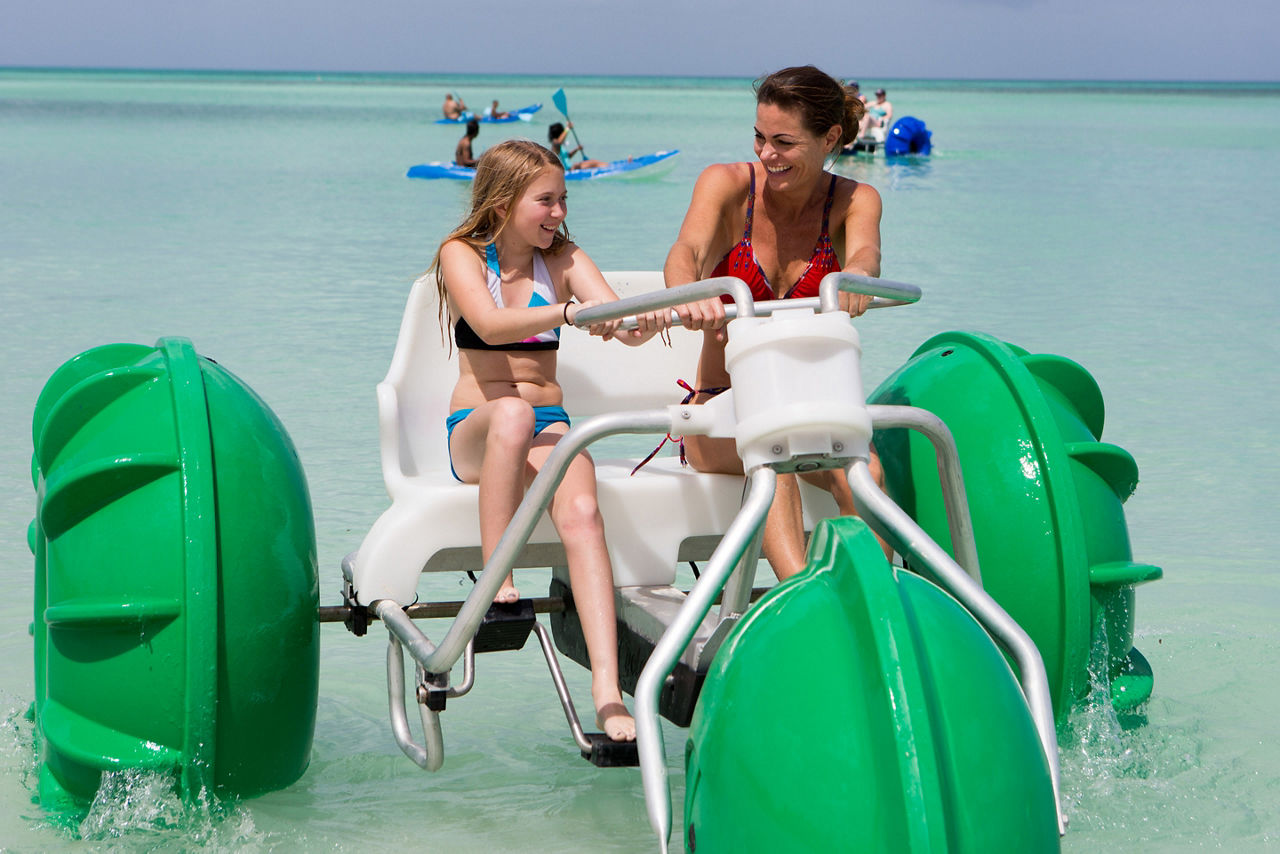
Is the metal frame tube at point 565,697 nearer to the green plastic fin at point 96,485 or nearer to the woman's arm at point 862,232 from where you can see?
the green plastic fin at point 96,485

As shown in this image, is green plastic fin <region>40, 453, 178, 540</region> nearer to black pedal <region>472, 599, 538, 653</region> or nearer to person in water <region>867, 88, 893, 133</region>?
black pedal <region>472, 599, 538, 653</region>

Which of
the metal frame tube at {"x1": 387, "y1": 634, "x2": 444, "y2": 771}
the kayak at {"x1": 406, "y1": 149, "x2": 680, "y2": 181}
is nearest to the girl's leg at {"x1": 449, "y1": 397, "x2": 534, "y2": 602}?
the metal frame tube at {"x1": 387, "y1": 634, "x2": 444, "y2": 771}

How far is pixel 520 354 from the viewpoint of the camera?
3043mm

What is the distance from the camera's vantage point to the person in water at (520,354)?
2635mm

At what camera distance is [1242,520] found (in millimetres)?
5418

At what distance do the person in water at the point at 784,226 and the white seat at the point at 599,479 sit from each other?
4.8 inches

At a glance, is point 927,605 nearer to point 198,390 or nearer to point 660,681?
point 660,681

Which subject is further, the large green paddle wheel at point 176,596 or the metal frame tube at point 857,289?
the large green paddle wheel at point 176,596

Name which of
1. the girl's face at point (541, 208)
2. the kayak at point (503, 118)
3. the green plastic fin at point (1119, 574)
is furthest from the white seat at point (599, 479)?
the kayak at point (503, 118)

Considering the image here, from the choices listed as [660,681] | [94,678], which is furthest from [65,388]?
[660,681]

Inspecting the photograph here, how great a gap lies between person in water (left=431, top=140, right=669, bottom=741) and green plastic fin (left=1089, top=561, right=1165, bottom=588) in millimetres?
892

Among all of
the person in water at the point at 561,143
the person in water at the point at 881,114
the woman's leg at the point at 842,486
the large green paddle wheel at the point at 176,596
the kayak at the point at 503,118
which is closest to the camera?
the large green paddle wheel at the point at 176,596

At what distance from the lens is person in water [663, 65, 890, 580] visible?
111 inches

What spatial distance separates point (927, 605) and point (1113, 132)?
39.6 meters
